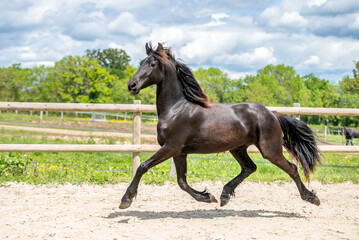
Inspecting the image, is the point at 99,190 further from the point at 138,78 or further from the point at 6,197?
the point at 138,78

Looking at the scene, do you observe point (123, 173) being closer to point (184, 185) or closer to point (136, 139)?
point (136, 139)

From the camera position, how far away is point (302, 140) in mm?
5180

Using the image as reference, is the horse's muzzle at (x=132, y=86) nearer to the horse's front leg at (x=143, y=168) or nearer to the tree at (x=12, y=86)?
the horse's front leg at (x=143, y=168)

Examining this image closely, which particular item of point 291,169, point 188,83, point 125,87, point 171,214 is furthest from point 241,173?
point 125,87

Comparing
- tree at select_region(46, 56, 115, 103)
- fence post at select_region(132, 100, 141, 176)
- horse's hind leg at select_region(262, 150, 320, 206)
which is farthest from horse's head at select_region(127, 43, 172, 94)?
tree at select_region(46, 56, 115, 103)

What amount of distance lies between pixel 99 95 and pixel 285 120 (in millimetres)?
35536

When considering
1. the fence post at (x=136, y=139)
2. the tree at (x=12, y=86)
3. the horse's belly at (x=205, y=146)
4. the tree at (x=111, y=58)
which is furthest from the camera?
the tree at (x=111, y=58)

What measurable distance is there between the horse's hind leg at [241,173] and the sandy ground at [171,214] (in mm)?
214

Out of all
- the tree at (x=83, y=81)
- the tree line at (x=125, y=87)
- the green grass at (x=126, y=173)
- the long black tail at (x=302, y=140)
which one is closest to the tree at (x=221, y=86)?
the tree line at (x=125, y=87)

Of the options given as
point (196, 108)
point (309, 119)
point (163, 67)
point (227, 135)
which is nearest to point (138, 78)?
point (163, 67)

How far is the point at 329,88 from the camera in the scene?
162 feet

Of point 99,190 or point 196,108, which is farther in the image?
point 99,190

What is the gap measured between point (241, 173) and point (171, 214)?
109cm

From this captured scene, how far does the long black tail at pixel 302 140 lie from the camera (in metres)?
5.13
